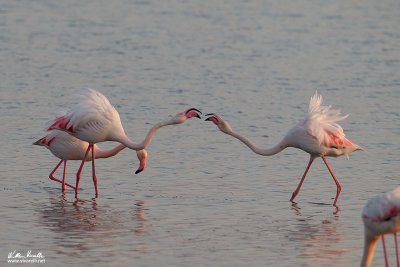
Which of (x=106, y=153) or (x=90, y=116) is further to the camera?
(x=106, y=153)

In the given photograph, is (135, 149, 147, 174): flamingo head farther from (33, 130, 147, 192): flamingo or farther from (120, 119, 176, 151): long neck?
(33, 130, 147, 192): flamingo

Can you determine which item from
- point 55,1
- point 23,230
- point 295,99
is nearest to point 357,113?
point 295,99

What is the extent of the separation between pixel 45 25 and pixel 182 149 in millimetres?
9995

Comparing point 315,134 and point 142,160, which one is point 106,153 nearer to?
point 142,160

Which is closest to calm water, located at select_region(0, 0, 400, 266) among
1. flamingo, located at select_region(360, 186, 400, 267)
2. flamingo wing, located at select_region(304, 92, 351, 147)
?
flamingo wing, located at select_region(304, 92, 351, 147)

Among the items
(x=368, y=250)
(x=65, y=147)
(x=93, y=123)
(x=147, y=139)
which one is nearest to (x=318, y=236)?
(x=368, y=250)

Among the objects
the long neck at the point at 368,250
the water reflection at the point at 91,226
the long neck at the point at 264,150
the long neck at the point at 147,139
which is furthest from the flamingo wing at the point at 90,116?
the long neck at the point at 368,250

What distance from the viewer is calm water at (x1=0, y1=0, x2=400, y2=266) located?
9.94 meters

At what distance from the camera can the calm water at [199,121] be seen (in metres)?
9.94

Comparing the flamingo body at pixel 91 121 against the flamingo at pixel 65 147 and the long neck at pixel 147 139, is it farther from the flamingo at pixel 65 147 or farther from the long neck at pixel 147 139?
the flamingo at pixel 65 147

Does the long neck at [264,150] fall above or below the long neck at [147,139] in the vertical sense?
below

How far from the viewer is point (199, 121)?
1527 centimetres

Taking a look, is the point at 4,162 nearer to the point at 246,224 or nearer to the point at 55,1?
the point at 246,224

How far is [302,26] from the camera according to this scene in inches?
910
